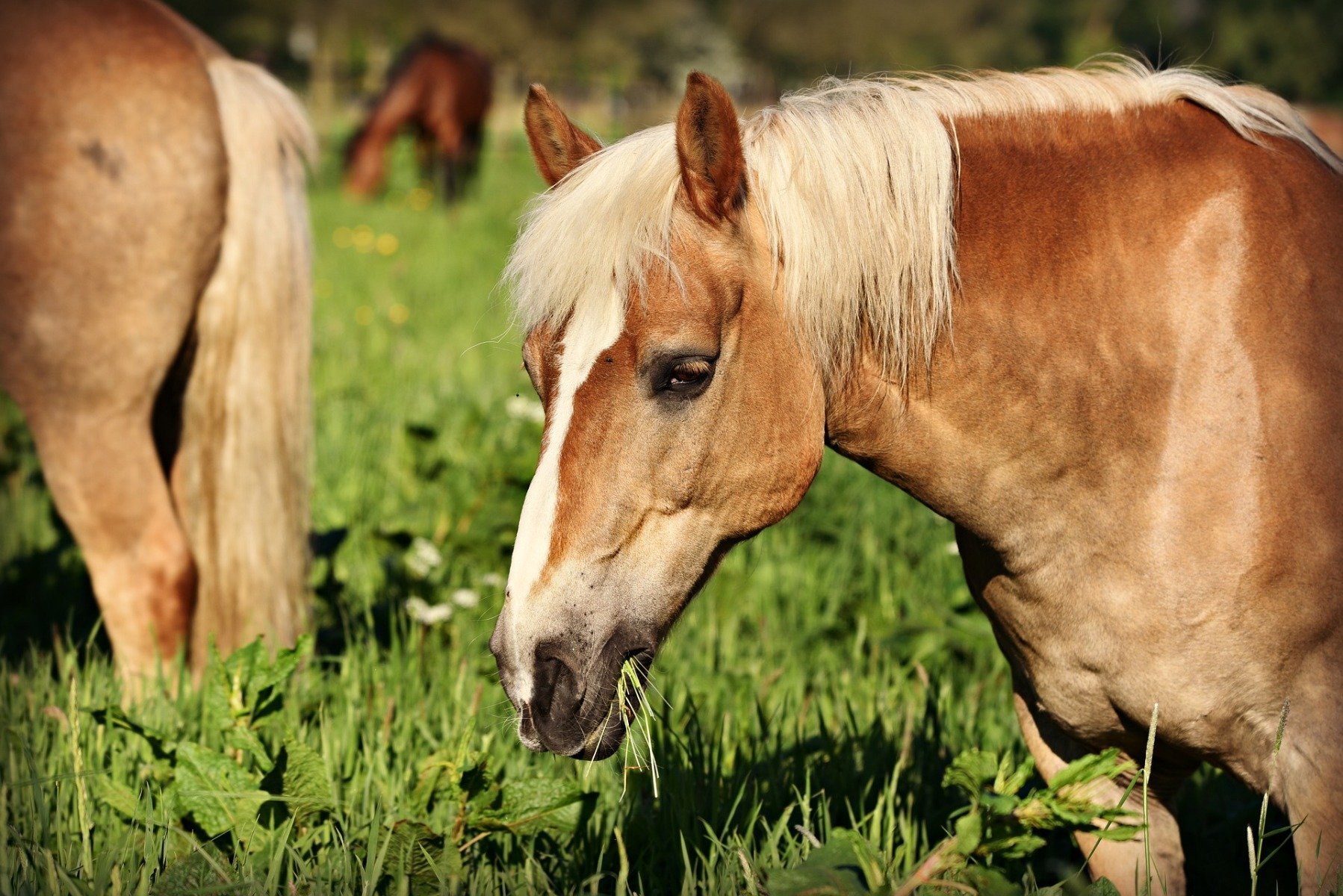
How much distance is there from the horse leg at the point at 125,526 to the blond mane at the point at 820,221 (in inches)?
57.6

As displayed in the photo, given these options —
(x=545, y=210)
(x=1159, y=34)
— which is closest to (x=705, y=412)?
(x=545, y=210)

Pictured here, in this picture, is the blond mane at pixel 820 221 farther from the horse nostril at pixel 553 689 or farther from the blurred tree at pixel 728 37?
the blurred tree at pixel 728 37

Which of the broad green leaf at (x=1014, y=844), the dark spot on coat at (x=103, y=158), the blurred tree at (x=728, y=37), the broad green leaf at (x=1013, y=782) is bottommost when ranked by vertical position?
the broad green leaf at (x=1014, y=844)

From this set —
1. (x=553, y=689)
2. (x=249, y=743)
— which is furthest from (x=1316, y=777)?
(x=249, y=743)

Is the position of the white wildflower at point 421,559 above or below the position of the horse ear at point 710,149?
below

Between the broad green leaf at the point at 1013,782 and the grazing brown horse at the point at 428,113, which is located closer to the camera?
the broad green leaf at the point at 1013,782

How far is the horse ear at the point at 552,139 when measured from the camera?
1956 millimetres

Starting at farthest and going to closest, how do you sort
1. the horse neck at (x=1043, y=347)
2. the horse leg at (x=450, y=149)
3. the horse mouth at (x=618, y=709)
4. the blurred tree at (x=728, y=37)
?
the blurred tree at (x=728, y=37) < the horse leg at (x=450, y=149) < the horse neck at (x=1043, y=347) < the horse mouth at (x=618, y=709)

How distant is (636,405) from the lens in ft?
5.62

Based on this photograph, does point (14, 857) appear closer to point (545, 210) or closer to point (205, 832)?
point (205, 832)

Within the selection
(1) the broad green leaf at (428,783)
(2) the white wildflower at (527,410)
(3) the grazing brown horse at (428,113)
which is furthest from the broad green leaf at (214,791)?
(3) the grazing brown horse at (428,113)

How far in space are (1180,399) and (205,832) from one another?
74.5 inches

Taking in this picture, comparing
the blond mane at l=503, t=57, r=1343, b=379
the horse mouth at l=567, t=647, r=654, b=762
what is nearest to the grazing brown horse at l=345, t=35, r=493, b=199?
the blond mane at l=503, t=57, r=1343, b=379

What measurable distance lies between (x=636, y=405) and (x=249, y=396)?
1759 mm
